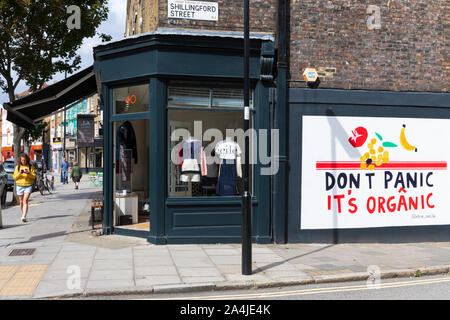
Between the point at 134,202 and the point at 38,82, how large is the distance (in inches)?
361

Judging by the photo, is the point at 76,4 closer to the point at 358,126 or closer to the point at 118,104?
the point at 118,104

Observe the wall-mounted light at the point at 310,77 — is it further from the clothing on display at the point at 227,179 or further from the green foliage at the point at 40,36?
the green foliage at the point at 40,36

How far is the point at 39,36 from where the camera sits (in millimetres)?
16359

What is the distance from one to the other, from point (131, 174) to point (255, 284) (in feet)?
19.8

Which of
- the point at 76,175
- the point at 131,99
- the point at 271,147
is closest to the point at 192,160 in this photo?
the point at 271,147

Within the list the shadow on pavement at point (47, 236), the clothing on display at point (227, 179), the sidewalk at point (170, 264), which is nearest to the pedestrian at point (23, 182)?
the sidewalk at point (170, 264)

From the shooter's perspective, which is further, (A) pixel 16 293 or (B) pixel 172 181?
(B) pixel 172 181

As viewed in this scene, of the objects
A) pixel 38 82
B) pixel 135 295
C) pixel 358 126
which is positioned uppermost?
pixel 38 82

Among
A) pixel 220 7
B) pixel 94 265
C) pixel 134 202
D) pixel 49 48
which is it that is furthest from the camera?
pixel 49 48

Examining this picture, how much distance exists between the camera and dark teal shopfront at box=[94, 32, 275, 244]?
941 cm

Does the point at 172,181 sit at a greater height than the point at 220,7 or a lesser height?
lesser

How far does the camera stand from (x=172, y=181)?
976 centimetres

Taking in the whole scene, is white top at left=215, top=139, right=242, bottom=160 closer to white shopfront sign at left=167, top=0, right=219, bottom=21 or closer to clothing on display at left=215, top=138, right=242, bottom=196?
clothing on display at left=215, top=138, right=242, bottom=196
